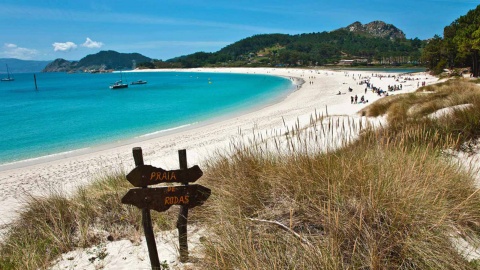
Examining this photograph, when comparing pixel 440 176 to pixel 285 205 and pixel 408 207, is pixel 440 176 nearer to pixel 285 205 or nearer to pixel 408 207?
pixel 408 207

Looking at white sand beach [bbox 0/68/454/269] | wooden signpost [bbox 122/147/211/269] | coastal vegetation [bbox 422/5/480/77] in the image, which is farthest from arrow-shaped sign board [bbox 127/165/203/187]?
coastal vegetation [bbox 422/5/480/77]

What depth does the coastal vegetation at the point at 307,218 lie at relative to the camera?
2492mm

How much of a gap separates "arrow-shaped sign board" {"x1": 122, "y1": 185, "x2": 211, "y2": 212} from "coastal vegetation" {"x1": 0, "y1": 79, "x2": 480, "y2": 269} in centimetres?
33

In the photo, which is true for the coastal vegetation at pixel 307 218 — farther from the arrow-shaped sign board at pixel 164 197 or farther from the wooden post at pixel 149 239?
the wooden post at pixel 149 239

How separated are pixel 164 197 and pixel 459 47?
176ft

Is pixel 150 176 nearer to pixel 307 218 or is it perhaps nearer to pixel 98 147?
pixel 307 218

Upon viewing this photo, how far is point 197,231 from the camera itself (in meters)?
4.07

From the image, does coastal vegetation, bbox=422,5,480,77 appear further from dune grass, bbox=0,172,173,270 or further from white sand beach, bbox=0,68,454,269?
dune grass, bbox=0,172,173,270

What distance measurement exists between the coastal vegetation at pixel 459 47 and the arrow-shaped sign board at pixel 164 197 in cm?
4306

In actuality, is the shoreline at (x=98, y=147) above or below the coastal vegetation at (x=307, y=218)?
below

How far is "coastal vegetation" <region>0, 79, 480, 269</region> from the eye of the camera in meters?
2.49

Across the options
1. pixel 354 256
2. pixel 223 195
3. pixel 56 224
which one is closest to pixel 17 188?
pixel 56 224

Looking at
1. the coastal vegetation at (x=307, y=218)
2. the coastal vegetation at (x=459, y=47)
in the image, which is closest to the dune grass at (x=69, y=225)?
the coastal vegetation at (x=307, y=218)

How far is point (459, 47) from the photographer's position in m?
43.2
